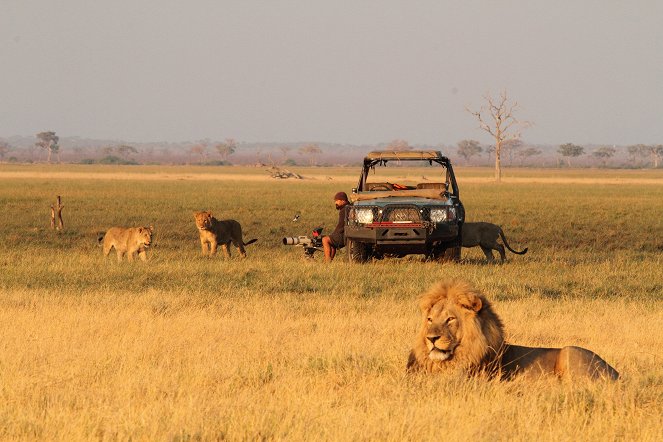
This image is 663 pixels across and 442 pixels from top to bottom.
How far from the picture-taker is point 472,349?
19.7ft

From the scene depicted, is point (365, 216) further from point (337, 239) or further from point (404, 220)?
point (337, 239)

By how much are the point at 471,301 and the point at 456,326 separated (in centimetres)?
20

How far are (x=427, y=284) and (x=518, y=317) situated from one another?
2861 mm

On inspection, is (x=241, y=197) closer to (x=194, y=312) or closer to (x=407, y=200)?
(x=407, y=200)

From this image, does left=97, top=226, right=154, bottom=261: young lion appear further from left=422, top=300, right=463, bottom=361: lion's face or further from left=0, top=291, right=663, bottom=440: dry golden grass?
left=422, top=300, right=463, bottom=361: lion's face

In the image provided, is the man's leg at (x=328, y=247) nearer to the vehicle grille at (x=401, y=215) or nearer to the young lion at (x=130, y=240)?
the vehicle grille at (x=401, y=215)

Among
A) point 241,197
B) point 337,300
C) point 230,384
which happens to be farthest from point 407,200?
point 241,197

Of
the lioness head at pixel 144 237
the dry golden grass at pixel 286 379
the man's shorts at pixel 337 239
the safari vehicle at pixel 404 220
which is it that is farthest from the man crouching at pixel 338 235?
the dry golden grass at pixel 286 379

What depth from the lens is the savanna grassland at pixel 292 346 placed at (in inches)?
217

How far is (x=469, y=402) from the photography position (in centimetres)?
582

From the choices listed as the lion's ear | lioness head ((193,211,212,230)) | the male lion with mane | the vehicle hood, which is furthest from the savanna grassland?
the vehicle hood

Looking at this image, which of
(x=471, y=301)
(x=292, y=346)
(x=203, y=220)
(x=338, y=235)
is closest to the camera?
(x=471, y=301)

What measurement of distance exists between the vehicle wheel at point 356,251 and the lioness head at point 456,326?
945 centimetres

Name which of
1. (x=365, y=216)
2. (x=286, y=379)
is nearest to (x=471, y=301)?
(x=286, y=379)
